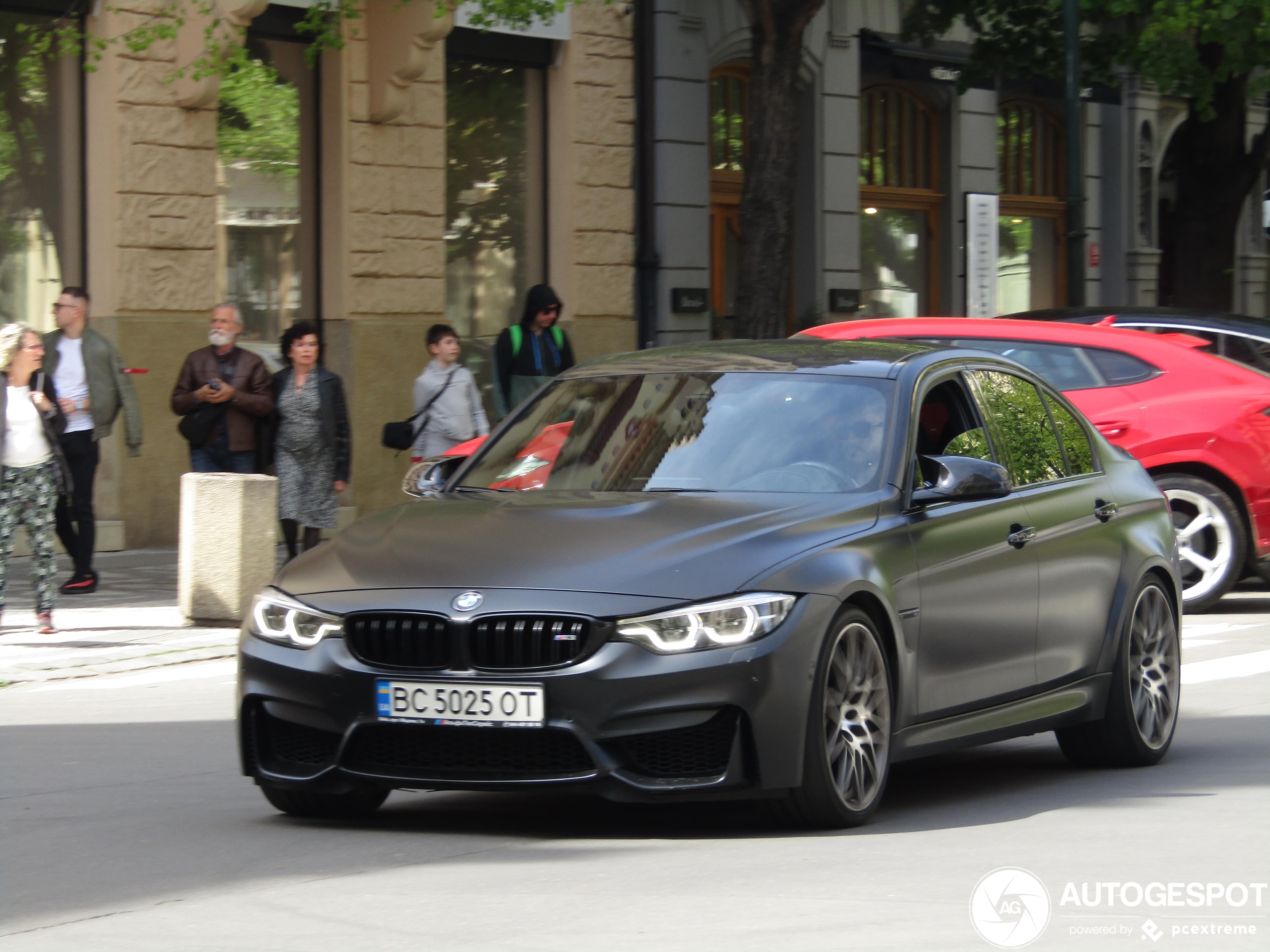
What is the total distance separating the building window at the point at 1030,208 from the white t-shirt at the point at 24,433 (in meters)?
18.9

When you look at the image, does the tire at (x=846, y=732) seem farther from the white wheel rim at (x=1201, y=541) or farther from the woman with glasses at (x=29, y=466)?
the white wheel rim at (x=1201, y=541)

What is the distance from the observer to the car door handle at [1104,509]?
8219 mm

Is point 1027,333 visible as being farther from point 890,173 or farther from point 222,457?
point 890,173

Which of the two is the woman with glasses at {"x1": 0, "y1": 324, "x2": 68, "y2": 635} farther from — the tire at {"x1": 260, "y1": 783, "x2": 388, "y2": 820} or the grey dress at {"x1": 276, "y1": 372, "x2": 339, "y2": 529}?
the tire at {"x1": 260, "y1": 783, "x2": 388, "y2": 820}

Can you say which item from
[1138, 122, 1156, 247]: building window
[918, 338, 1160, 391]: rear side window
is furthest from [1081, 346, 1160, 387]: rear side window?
[1138, 122, 1156, 247]: building window

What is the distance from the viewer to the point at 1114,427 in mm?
13680

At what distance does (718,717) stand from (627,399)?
1.69m

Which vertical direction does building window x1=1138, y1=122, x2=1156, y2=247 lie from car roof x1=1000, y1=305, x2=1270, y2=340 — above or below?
above

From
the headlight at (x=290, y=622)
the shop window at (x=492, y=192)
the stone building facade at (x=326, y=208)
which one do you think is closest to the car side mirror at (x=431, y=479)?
the headlight at (x=290, y=622)

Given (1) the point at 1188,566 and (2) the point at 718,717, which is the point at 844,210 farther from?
(2) the point at 718,717

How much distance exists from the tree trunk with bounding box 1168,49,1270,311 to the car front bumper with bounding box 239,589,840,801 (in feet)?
69.5

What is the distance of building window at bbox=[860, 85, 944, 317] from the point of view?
1064 inches

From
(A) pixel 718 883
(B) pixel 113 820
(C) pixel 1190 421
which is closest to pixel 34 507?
(B) pixel 113 820

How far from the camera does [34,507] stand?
12641mm
